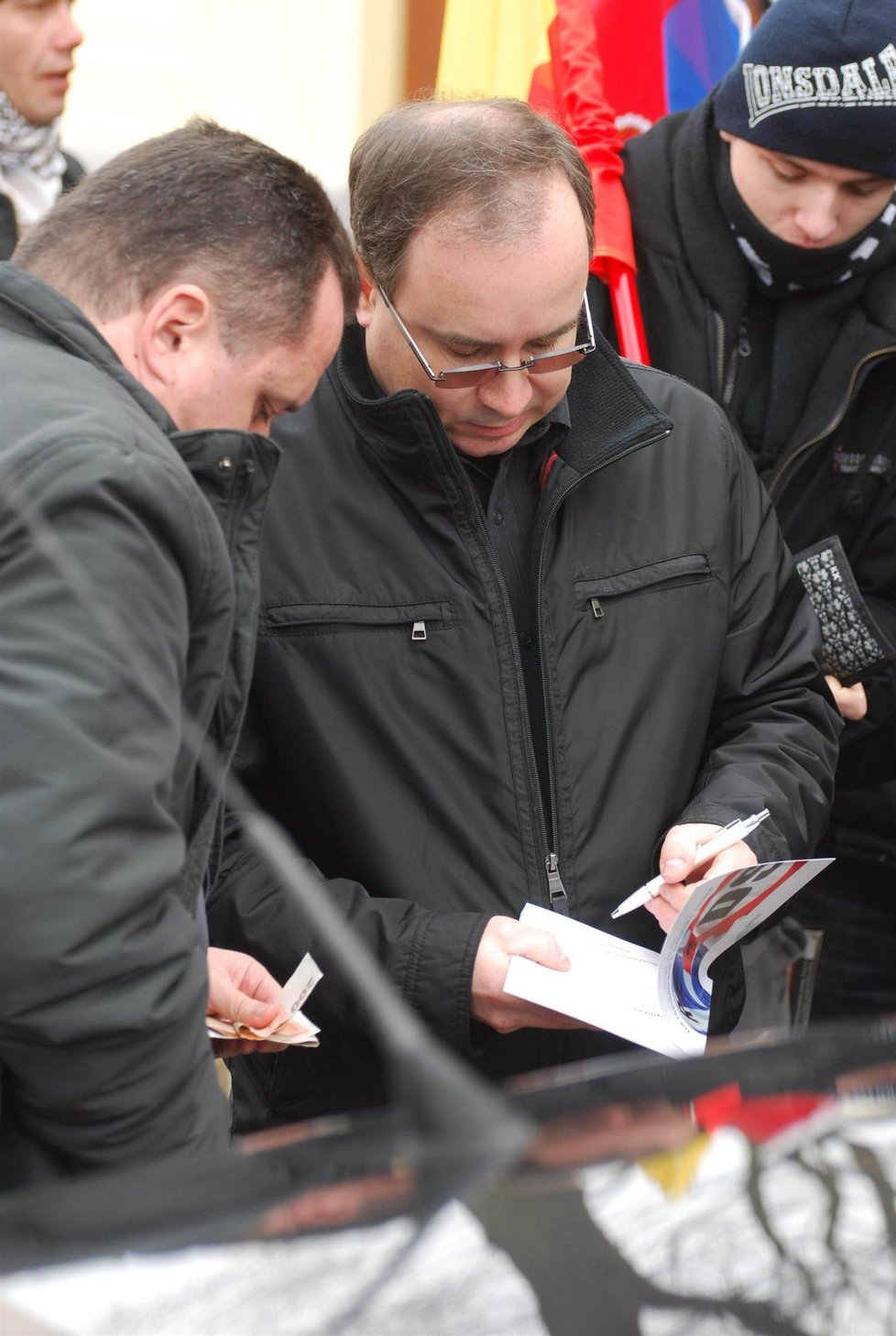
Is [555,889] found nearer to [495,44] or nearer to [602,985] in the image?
[602,985]

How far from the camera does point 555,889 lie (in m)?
2.08

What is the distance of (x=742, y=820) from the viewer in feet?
6.88

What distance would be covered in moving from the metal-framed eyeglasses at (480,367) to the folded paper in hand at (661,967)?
72 centimetres

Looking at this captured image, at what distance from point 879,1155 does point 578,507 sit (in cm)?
133

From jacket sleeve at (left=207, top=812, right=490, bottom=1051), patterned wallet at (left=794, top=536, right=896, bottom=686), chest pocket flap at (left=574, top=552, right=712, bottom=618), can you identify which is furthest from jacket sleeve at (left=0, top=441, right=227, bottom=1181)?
patterned wallet at (left=794, top=536, right=896, bottom=686)

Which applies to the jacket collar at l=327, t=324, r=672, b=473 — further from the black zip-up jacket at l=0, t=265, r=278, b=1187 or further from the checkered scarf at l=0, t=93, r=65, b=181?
the checkered scarf at l=0, t=93, r=65, b=181

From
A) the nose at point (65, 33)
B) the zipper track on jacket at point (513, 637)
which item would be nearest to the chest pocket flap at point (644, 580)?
the zipper track on jacket at point (513, 637)

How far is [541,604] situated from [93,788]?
0.95m

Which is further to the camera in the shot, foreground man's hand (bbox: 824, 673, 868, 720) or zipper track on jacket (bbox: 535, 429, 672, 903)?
foreground man's hand (bbox: 824, 673, 868, 720)

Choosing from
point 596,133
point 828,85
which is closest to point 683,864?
point 828,85

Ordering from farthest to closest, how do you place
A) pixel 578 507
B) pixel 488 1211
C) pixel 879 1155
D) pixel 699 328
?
1. pixel 699 328
2. pixel 578 507
3. pixel 879 1155
4. pixel 488 1211

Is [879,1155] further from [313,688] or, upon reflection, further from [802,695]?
[802,695]

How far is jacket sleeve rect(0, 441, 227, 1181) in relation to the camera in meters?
1.29

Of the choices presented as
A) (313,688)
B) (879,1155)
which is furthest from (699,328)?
(879,1155)
